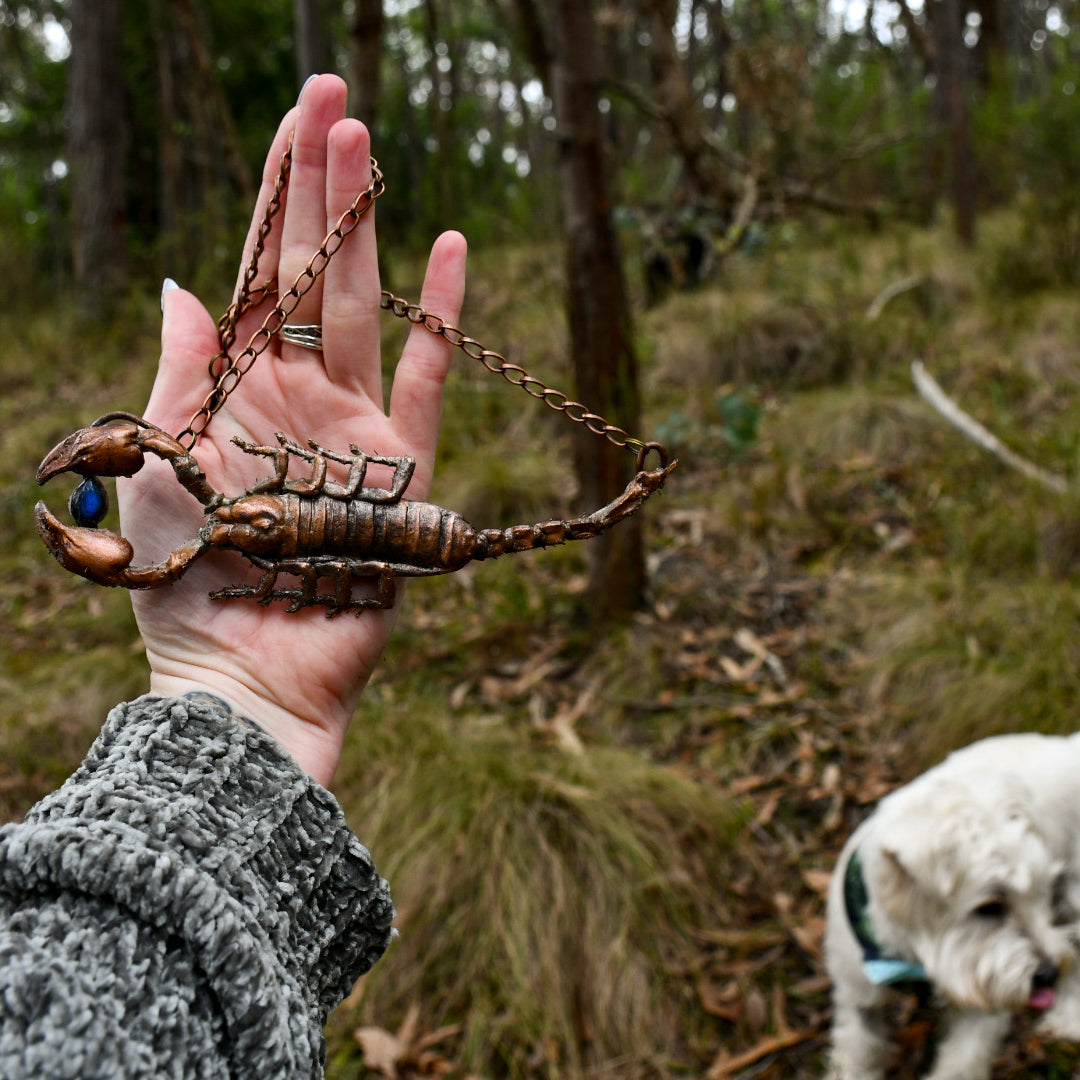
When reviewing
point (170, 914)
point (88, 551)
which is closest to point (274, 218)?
point (88, 551)

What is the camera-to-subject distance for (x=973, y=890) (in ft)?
8.29

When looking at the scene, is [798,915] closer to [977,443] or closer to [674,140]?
[977,443]

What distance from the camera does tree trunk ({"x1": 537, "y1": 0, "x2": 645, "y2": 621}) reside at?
4.10m

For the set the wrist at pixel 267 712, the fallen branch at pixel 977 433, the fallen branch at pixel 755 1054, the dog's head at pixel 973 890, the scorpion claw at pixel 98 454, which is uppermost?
the scorpion claw at pixel 98 454

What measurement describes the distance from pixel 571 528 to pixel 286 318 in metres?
0.68

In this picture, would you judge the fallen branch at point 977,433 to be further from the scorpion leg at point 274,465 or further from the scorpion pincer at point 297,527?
the scorpion leg at point 274,465

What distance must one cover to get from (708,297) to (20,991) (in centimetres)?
799

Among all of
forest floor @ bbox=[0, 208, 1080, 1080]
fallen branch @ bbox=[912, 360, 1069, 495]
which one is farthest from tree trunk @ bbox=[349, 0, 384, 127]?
fallen branch @ bbox=[912, 360, 1069, 495]

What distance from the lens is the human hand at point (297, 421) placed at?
1.62m

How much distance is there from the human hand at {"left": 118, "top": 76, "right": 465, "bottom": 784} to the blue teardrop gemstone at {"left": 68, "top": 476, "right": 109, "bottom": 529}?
92mm

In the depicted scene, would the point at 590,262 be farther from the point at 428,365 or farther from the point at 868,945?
the point at 868,945

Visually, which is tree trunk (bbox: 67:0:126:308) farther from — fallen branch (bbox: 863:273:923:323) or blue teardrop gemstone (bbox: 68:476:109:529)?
blue teardrop gemstone (bbox: 68:476:109:529)

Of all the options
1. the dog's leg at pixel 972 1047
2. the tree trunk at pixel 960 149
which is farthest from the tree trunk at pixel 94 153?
the dog's leg at pixel 972 1047

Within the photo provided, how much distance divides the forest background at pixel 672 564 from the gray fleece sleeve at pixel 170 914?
2.07m
